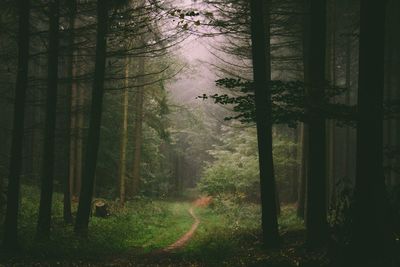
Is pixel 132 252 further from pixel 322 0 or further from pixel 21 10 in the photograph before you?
pixel 322 0

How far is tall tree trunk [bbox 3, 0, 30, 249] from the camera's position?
9875mm

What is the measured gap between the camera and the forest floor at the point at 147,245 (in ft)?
28.5

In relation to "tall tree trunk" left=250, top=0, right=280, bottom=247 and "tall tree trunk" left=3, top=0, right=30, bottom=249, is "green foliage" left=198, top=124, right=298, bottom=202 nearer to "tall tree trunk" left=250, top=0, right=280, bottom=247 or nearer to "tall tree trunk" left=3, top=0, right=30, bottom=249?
"tall tree trunk" left=250, top=0, right=280, bottom=247

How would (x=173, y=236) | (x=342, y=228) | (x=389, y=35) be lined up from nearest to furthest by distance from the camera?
(x=342, y=228), (x=173, y=236), (x=389, y=35)

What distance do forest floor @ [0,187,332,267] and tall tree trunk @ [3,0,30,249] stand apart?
0.59 meters

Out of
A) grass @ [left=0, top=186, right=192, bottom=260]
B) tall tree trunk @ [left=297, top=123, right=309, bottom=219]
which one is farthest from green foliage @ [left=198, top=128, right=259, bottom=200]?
grass @ [left=0, top=186, right=192, bottom=260]

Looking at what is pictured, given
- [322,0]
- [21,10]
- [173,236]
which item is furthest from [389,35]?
[21,10]

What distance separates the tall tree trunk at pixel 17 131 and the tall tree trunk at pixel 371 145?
8093mm

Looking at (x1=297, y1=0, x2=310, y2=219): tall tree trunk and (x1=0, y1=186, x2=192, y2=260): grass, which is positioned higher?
(x1=297, y1=0, x2=310, y2=219): tall tree trunk

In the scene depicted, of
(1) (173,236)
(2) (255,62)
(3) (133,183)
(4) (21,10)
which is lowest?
(1) (173,236)

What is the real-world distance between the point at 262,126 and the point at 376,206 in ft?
13.4

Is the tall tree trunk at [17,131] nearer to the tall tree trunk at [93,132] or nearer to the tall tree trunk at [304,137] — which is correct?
the tall tree trunk at [93,132]

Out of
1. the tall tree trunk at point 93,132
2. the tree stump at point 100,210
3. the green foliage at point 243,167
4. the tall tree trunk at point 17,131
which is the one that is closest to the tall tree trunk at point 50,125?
the tall tree trunk at point 93,132

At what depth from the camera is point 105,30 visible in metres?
12.8
